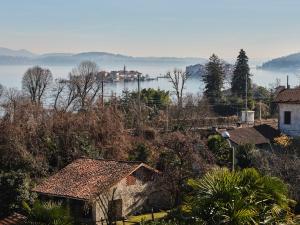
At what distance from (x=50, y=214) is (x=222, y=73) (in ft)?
181

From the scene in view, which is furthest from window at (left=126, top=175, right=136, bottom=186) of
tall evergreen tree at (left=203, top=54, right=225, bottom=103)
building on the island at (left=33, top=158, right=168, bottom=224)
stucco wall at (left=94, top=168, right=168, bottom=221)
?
tall evergreen tree at (left=203, top=54, right=225, bottom=103)

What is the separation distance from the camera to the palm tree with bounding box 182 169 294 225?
43.3ft

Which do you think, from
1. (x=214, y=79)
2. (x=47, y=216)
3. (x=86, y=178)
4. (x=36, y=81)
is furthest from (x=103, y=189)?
(x=214, y=79)

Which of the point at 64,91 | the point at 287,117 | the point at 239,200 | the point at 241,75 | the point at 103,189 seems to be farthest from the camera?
the point at 241,75

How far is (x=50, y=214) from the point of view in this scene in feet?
52.9

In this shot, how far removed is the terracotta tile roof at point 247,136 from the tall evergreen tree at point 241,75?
3006cm

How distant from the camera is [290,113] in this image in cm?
4088

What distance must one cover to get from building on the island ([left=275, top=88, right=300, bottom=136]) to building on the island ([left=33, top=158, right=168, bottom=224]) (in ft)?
48.5

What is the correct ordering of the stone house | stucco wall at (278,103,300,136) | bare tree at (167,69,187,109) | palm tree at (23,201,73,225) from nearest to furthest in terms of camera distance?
palm tree at (23,201,73,225)
the stone house
stucco wall at (278,103,300,136)
bare tree at (167,69,187,109)

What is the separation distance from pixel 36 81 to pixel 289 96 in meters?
32.1

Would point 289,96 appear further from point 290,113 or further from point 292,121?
point 292,121

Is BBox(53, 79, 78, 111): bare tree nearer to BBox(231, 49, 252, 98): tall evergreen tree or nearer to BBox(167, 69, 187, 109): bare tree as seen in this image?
BBox(167, 69, 187, 109): bare tree

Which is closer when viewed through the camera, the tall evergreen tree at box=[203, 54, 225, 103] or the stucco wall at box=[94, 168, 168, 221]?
the stucco wall at box=[94, 168, 168, 221]

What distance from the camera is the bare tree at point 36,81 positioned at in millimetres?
62031
